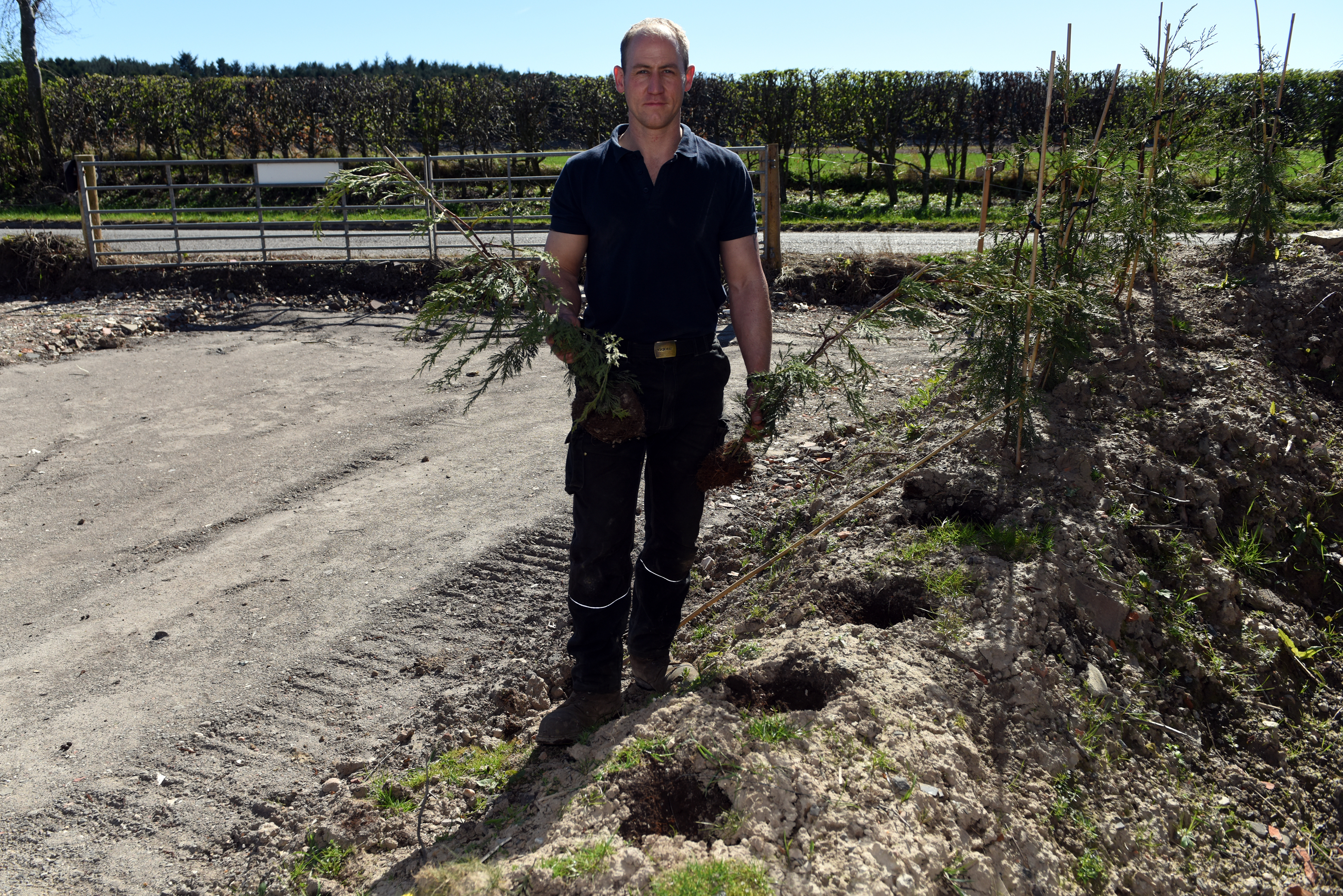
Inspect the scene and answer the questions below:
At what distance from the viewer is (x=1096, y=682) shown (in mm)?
3234

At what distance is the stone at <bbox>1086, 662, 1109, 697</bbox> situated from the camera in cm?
321

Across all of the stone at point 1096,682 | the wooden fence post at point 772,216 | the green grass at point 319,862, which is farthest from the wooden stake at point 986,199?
the wooden fence post at point 772,216

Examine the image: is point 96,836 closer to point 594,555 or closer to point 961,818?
point 594,555

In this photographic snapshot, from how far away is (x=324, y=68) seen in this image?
43.2 metres

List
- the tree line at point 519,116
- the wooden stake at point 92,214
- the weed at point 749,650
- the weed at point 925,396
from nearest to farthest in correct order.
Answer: the weed at point 749,650 → the weed at point 925,396 → the wooden stake at point 92,214 → the tree line at point 519,116

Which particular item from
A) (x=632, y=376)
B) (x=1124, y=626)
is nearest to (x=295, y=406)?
(x=632, y=376)

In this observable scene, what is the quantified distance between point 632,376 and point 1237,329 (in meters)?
4.65

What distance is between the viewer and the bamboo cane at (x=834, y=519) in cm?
404

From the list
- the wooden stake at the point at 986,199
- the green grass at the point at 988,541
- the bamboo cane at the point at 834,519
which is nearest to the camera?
the green grass at the point at 988,541

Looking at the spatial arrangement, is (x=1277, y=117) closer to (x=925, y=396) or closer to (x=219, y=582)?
(x=925, y=396)

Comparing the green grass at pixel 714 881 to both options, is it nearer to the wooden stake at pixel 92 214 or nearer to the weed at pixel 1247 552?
the weed at pixel 1247 552

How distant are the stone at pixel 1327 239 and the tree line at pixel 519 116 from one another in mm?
10379

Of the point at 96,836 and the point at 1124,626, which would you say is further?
the point at 1124,626

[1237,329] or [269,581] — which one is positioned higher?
[1237,329]
